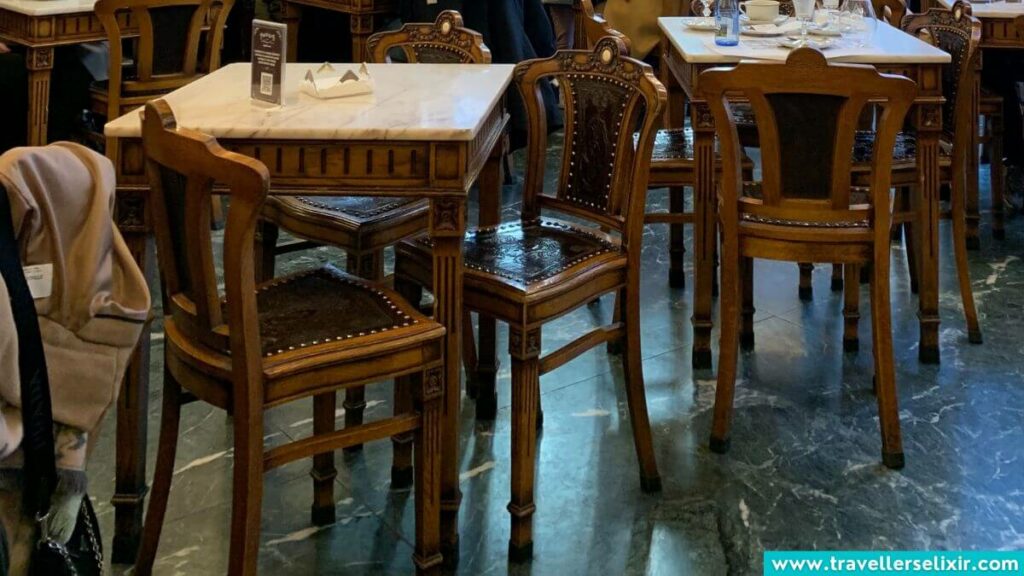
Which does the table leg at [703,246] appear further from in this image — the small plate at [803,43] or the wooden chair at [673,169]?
the small plate at [803,43]

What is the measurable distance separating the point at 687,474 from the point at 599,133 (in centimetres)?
78

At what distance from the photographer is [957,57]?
3.27 m

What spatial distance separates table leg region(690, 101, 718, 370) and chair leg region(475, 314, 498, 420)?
2.00 ft

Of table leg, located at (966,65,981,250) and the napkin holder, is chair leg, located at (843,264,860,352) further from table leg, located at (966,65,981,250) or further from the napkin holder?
the napkin holder

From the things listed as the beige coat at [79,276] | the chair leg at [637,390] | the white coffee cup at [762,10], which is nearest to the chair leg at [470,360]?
the chair leg at [637,390]

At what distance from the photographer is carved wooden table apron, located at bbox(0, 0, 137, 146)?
143 inches

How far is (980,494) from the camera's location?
241cm

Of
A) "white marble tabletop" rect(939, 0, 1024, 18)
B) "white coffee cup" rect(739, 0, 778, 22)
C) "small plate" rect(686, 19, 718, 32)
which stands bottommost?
"small plate" rect(686, 19, 718, 32)

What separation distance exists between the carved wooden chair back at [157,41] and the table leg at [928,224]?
2.20 m

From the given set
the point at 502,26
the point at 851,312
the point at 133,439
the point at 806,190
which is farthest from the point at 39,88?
the point at 851,312

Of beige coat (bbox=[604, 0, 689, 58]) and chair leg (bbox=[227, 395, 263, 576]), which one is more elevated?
beige coat (bbox=[604, 0, 689, 58])

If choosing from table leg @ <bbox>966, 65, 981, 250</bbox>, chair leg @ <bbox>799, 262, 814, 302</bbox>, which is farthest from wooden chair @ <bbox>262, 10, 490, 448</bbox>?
table leg @ <bbox>966, 65, 981, 250</bbox>

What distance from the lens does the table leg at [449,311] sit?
6.49 ft

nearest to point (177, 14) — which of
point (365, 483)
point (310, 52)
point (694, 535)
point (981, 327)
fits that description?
point (310, 52)
